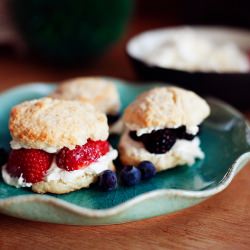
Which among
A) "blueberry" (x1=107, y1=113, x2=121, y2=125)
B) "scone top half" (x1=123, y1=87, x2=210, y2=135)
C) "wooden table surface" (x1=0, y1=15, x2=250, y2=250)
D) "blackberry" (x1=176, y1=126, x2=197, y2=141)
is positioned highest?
"scone top half" (x1=123, y1=87, x2=210, y2=135)

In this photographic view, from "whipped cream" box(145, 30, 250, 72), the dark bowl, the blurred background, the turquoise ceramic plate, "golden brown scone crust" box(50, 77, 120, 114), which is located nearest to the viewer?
the turquoise ceramic plate

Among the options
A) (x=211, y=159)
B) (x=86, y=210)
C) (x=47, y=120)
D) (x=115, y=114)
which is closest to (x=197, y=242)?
(x=86, y=210)

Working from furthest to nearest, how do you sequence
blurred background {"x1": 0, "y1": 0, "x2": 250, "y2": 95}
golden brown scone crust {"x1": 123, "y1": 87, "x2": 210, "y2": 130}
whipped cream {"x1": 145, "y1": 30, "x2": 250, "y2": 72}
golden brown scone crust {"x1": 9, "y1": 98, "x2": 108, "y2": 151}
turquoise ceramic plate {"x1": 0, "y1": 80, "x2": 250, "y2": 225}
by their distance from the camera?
1. blurred background {"x1": 0, "y1": 0, "x2": 250, "y2": 95}
2. whipped cream {"x1": 145, "y1": 30, "x2": 250, "y2": 72}
3. golden brown scone crust {"x1": 123, "y1": 87, "x2": 210, "y2": 130}
4. golden brown scone crust {"x1": 9, "y1": 98, "x2": 108, "y2": 151}
5. turquoise ceramic plate {"x1": 0, "y1": 80, "x2": 250, "y2": 225}

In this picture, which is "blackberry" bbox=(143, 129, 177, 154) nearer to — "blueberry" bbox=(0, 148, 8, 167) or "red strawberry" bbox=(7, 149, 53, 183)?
"red strawberry" bbox=(7, 149, 53, 183)

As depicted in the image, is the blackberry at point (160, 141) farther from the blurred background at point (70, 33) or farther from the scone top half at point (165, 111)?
the blurred background at point (70, 33)

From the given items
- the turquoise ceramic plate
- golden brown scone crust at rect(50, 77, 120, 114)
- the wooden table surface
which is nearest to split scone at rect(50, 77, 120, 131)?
golden brown scone crust at rect(50, 77, 120, 114)

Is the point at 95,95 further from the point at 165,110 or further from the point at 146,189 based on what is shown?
the point at 146,189
